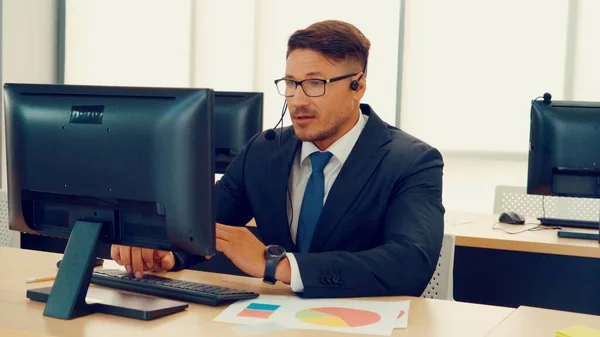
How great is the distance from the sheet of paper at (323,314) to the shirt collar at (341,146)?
1.77 feet

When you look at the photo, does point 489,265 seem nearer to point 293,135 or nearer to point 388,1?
point 293,135

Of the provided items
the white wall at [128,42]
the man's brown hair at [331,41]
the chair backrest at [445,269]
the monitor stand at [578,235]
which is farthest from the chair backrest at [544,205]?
the white wall at [128,42]

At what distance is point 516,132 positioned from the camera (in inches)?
182

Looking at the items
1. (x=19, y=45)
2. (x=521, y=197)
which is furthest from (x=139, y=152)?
(x=19, y=45)

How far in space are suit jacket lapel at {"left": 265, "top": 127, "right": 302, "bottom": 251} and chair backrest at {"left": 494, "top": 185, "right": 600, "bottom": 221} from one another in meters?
1.63

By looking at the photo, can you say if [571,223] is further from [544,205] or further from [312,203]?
[312,203]

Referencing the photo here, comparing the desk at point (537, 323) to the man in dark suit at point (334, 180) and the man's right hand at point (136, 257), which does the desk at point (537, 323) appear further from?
the man's right hand at point (136, 257)

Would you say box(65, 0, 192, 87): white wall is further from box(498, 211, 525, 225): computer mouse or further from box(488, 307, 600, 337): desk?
box(488, 307, 600, 337): desk

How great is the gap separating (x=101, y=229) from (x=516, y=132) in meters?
3.44

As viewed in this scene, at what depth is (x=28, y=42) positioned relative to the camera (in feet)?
18.4

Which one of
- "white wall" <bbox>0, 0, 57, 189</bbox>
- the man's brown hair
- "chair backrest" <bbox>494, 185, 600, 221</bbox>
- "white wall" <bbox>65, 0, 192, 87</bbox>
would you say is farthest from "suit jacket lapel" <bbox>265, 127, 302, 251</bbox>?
"white wall" <bbox>0, 0, 57, 189</bbox>

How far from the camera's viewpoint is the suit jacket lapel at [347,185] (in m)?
2.07

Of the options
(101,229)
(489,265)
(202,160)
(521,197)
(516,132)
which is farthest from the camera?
(516,132)

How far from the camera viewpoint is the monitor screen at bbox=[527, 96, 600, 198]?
2871mm
